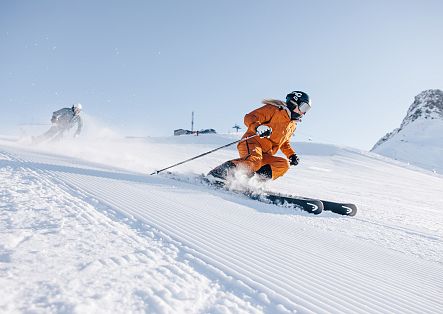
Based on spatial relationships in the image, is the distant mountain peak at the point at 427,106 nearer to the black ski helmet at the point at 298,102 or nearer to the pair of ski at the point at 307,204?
Result: the black ski helmet at the point at 298,102

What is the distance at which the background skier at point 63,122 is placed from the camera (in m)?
14.9

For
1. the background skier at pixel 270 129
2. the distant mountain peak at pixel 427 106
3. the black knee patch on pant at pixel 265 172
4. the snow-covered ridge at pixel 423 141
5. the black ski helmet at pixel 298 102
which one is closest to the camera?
the background skier at pixel 270 129

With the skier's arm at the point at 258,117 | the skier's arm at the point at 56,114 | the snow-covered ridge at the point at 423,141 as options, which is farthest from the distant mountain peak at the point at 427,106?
the skier's arm at the point at 258,117

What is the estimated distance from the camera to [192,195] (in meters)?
5.25

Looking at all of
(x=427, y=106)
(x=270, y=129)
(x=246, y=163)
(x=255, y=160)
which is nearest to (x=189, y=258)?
(x=246, y=163)

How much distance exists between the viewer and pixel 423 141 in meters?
82.9

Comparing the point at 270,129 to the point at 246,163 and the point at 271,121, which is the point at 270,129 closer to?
the point at 271,121

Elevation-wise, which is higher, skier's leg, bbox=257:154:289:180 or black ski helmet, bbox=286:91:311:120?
black ski helmet, bbox=286:91:311:120

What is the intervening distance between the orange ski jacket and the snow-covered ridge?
5099 cm

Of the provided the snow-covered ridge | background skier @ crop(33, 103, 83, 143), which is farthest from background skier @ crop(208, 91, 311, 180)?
the snow-covered ridge

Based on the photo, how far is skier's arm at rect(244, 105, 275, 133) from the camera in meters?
6.89

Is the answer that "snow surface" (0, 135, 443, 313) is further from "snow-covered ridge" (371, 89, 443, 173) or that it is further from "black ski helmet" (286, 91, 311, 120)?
"snow-covered ridge" (371, 89, 443, 173)

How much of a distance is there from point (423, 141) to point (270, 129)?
294 ft

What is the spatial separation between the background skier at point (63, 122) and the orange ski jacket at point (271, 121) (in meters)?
11.0
